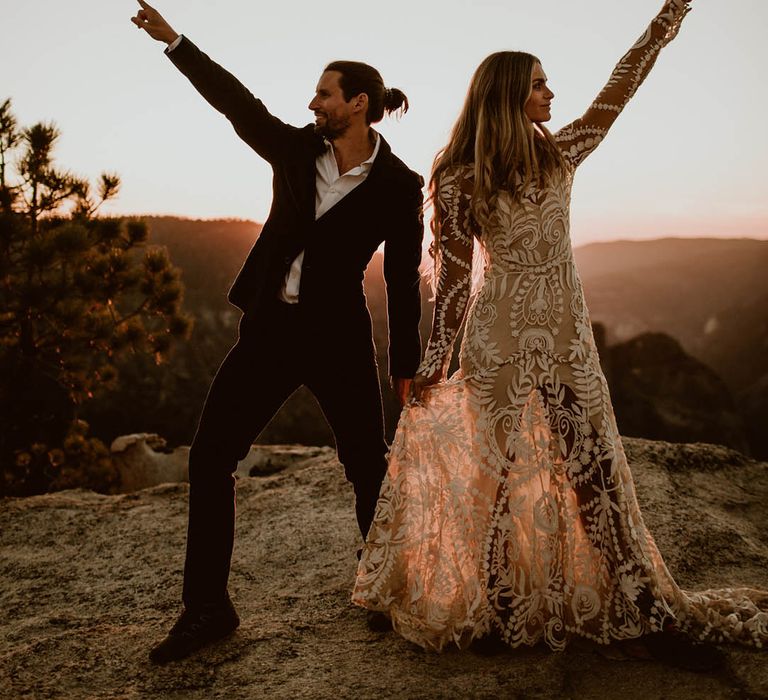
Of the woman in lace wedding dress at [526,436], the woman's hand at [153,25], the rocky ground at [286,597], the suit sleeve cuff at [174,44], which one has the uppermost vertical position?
the woman's hand at [153,25]

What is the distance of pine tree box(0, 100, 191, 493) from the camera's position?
710cm

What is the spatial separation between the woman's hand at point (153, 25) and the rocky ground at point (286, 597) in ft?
7.77

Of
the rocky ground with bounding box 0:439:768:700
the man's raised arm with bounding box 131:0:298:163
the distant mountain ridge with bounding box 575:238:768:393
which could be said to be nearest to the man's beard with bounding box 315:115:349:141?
the man's raised arm with bounding box 131:0:298:163

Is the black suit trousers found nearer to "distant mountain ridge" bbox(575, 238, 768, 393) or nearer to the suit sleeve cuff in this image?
the suit sleeve cuff

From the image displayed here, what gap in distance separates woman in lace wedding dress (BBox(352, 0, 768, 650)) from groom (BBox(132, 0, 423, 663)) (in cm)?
35

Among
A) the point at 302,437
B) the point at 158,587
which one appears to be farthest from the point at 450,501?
the point at 302,437

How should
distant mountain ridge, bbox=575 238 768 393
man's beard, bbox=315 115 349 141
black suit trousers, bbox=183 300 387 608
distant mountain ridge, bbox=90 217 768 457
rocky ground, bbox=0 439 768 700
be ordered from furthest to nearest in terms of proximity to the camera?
distant mountain ridge, bbox=575 238 768 393, distant mountain ridge, bbox=90 217 768 457, man's beard, bbox=315 115 349 141, black suit trousers, bbox=183 300 387 608, rocky ground, bbox=0 439 768 700

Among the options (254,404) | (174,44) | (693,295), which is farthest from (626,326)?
(174,44)

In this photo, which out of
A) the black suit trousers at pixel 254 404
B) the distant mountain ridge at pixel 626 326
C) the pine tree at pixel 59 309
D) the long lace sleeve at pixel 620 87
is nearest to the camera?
the long lace sleeve at pixel 620 87

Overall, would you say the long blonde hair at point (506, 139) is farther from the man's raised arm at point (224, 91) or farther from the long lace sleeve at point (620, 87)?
the man's raised arm at point (224, 91)

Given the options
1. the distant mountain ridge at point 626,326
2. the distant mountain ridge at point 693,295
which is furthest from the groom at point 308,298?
the distant mountain ridge at point 693,295

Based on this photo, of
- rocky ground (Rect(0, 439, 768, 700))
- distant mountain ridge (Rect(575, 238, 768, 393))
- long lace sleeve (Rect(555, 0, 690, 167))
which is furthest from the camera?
distant mountain ridge (Rect(575, 238, 768, 393))

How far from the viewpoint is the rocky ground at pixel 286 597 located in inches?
96.3

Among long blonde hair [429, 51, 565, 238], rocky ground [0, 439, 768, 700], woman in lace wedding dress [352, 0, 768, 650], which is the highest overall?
long blonde hair [429, 51, 565, 238]
